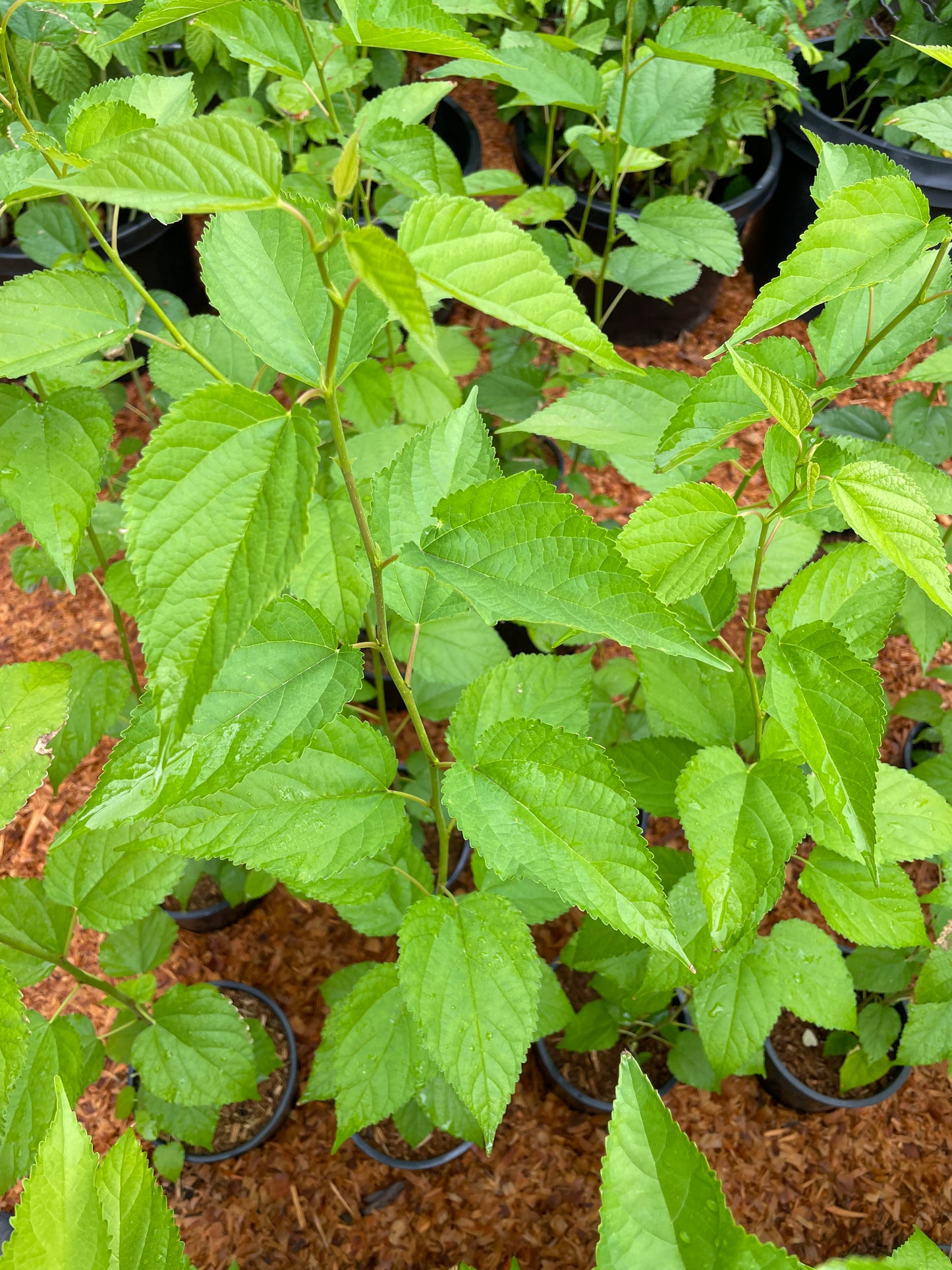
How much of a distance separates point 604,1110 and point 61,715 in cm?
161

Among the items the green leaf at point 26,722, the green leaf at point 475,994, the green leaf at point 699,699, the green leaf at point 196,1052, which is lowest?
the green leaf at point 196,1052

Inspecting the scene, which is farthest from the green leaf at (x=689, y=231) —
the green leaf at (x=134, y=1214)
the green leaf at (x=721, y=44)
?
the green leaf at (x=134, y=1214)

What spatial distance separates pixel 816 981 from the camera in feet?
4.81

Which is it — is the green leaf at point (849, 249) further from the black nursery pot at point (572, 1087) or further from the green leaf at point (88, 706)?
the black nursery pot at point (572, 1087)

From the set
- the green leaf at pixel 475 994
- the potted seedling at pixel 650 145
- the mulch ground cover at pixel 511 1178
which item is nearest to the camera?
the green leaf at pixel 475 994

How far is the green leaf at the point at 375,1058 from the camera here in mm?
1377

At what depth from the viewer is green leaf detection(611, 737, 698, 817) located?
1408 millimetres

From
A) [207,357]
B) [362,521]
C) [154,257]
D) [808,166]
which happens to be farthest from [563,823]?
[808,166]

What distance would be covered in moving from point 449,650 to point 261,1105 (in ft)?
4.05

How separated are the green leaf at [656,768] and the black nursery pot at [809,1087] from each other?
1063mm

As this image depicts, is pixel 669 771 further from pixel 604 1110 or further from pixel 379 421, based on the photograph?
pixel 604 1110

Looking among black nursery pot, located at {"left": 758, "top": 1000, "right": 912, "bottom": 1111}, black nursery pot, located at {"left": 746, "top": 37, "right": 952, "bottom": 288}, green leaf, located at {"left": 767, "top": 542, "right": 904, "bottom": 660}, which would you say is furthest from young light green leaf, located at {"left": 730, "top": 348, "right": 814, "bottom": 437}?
black nursery pot, located at {"left": 746, "top": 37, "right": 952, "bottom": 288}

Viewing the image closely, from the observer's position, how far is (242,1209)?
2092 millimetres

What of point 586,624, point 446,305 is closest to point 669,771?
point 586,624
